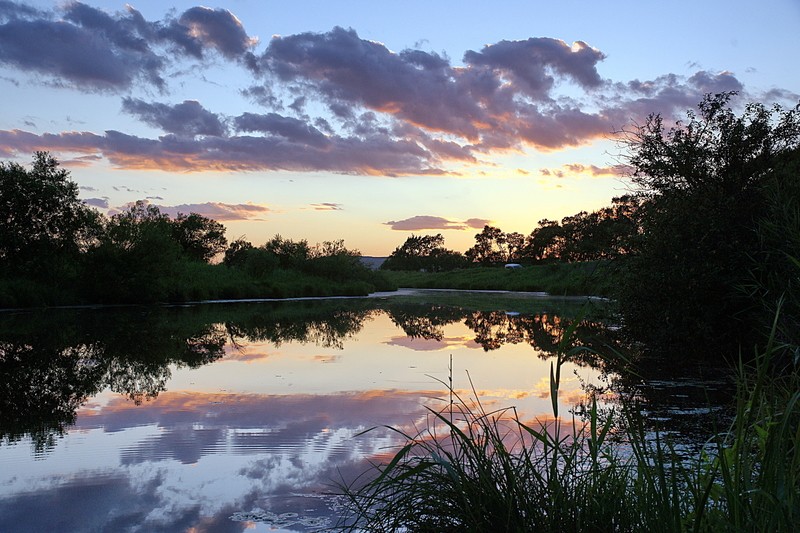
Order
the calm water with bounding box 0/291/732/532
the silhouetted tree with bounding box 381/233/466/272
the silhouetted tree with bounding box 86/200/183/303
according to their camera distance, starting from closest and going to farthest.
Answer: the calm water with bounding box 0/291/732/532, the silhouetted tree with bounding box 86/200/183/303, the silhouetted tree with bounding box 381/233/466/272

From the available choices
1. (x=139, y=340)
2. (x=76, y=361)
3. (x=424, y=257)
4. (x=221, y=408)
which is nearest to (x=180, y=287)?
(x=139, y=340)

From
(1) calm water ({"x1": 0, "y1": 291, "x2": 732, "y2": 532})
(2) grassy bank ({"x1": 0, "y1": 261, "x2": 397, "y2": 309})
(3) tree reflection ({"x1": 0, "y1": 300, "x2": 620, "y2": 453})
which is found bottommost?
(1) calm water ({"x1": 0, "y1": 291, "x2": 732, "y2": 532})

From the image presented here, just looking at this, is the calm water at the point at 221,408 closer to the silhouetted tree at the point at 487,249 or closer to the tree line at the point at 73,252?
the tree line at the point at 73,252

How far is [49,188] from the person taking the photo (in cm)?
2497

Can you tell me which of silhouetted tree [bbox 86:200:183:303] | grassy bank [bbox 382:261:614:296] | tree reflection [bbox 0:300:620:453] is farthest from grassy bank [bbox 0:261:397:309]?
grassy bank [bbox 382:261:614:296]

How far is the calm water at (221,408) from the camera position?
4.34m

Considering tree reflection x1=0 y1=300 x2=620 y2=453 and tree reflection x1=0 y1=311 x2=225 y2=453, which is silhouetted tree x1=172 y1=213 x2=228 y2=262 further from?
tree reflection x1=0 y1=311 x2=225 y2=453

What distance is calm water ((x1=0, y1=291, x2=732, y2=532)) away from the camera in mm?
4344

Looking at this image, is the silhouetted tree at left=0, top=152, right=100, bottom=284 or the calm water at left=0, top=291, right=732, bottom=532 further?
the silhouetted tree at left=0, top=152, right=100, bottom=284

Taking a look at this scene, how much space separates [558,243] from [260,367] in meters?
61.6

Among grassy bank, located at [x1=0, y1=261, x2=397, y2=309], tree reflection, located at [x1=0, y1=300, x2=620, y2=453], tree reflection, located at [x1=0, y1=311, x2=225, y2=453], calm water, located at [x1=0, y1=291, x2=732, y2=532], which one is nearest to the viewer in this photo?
calm water, located at [x1=0, y1=291, x2=732, y2=532]

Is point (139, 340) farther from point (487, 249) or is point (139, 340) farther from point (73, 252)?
point (487, 249)

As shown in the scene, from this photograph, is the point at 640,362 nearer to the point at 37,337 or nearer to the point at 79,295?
the point at 37,337

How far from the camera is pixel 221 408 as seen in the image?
7.64 m
